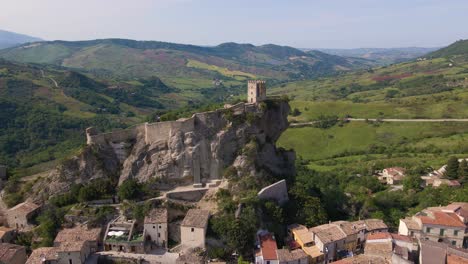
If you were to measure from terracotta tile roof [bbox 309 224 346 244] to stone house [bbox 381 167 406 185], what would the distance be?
35.8 m

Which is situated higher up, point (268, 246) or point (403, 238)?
point (403, 238)

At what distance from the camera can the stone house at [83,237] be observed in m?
37.8

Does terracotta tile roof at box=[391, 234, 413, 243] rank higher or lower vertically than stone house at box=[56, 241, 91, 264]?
higher

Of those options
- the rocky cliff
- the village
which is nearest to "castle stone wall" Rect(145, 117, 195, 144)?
the rocky cliff

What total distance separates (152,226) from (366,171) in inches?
2101

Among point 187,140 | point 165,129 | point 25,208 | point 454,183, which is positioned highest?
point 165,129

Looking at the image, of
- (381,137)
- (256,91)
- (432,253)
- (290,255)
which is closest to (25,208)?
(290,255)

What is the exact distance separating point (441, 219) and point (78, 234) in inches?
1506

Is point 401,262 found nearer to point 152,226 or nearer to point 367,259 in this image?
point 367,259

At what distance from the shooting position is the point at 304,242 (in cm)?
3912

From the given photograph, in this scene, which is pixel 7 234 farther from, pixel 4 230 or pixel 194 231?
pixel 194 231

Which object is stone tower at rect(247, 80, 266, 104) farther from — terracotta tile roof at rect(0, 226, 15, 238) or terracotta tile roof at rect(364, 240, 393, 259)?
terracotta tile roof at rect(0, 226, 15, 238)

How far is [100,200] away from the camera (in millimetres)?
42531

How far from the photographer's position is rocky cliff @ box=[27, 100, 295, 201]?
1743 inches
